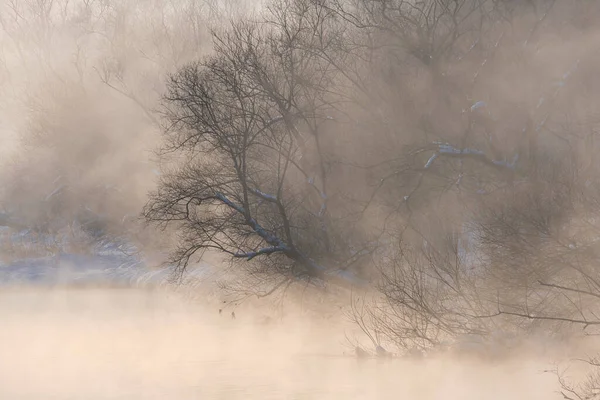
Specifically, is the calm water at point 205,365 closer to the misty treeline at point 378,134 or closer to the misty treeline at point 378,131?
the misty treeline at point 378,134

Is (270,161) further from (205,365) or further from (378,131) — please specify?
(205,365)

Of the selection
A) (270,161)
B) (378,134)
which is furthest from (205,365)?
(378,134)

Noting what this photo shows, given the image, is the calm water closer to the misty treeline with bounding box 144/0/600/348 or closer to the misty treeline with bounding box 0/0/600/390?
the misty treeline with bounding box 0/0/600/390

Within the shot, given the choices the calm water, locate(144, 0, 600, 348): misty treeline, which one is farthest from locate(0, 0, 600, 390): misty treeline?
the calm water

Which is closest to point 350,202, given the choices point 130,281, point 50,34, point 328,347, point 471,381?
point 328,347

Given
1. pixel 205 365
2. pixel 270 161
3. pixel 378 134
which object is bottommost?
pixel 205 365

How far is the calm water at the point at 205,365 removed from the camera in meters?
14.0

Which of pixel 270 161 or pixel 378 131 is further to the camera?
pixel 270 161

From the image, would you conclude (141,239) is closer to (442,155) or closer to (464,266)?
(442,155)

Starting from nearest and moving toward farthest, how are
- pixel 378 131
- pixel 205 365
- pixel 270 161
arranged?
pixel 205 365 < pixel 378 131 < pixel 270 161

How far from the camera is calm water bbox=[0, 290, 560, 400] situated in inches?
551

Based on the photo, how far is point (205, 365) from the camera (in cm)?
1644

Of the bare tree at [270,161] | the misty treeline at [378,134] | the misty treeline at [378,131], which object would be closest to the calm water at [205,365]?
the misty treeline at [378,134]

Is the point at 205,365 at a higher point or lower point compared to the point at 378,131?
lower
